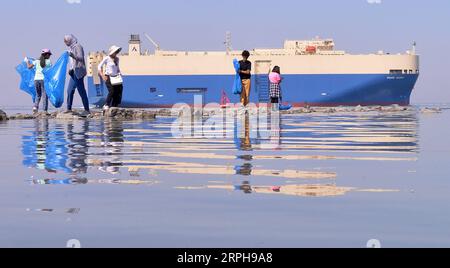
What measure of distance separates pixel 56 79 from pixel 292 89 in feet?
103

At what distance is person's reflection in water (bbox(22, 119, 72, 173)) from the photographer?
6122 millimetres

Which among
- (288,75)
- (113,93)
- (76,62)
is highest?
(288,75)

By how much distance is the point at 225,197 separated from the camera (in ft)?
14.4

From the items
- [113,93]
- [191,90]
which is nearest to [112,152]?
[113,93]

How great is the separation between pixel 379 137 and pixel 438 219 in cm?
639

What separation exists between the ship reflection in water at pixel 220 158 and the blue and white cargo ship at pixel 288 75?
3902 cm

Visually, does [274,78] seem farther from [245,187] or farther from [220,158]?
[245,187]

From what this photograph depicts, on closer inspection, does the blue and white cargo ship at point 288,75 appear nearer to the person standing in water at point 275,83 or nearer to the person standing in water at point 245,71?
the person standing in water at point 275,83

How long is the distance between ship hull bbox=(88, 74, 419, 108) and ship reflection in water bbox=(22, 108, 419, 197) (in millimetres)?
39050

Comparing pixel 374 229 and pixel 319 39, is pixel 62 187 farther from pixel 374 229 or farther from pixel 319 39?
pixel 319 39

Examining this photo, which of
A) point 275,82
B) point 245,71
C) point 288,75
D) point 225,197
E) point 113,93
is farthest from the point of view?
point 288,75

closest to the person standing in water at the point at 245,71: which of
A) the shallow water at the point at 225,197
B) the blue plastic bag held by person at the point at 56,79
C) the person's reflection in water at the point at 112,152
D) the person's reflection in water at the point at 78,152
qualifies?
the blue plastic bag held by person at the point at 56,79

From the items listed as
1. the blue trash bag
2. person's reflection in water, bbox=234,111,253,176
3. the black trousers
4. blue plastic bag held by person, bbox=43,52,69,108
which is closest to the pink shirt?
the black trousers

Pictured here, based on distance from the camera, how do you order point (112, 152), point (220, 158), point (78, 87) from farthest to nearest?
point (78, 87), point (112, 152), point (220, 158)
